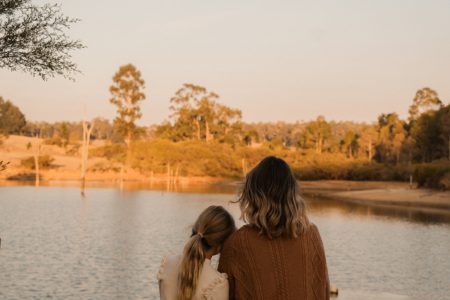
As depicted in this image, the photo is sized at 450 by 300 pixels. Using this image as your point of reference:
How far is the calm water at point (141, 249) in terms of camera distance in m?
12.3

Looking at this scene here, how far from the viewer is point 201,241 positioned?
9.61ft

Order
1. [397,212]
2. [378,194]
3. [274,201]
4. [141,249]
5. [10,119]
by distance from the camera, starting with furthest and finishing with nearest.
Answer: [10,119] < [378,194] < [397,212] < [141,249] < [274,201]

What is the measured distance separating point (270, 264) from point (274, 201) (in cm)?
29

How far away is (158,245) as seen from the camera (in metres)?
18.8

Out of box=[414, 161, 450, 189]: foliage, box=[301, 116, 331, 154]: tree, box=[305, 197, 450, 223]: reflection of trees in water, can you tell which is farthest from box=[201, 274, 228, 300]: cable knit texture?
box=[301, 116, 331, 154]: tree

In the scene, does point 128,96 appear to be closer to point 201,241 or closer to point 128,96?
point 128,96

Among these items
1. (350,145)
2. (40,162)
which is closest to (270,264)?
(40,162)

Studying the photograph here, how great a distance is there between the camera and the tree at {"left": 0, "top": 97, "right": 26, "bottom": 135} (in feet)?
266

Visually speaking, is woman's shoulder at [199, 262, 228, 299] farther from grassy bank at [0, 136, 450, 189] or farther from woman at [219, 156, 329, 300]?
grassy bank at [0, 136, 450, 189]

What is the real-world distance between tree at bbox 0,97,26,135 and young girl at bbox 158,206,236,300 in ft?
259

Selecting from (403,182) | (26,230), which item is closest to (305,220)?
(26,230)

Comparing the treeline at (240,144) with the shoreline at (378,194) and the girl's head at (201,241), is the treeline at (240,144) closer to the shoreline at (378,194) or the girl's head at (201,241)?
the shoreline at (378,194)

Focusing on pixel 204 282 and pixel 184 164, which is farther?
pixel 184 164

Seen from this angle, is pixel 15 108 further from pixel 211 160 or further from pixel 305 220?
pixel 305 220
